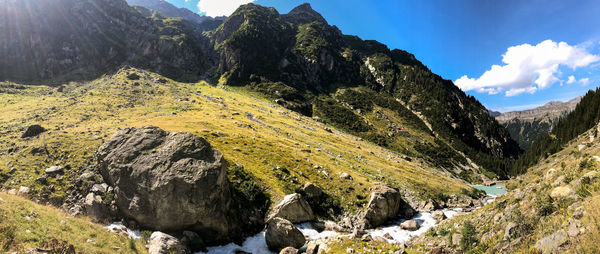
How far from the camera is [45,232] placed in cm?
1432

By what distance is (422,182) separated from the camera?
5288cm

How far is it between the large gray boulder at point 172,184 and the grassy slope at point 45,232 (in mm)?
3838

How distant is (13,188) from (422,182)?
67032 mm

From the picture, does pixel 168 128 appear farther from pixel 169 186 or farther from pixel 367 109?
pixel 367 109

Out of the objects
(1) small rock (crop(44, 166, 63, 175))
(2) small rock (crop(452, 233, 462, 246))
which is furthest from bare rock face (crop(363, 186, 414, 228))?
(1) small rock (crop(44, 166, 63, 175))

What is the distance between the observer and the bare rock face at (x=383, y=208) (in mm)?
32812

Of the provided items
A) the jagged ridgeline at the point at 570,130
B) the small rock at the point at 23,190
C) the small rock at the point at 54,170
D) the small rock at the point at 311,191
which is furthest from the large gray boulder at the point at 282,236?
the jagged ridgeline at the point at 570,130

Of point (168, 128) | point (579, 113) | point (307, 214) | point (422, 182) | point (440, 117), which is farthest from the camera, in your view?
point (440, 117)

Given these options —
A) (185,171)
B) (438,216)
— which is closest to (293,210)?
(185,171)

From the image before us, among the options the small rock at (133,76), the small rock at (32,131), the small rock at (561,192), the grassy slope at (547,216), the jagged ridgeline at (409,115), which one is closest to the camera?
the grassy slope at (547,216)

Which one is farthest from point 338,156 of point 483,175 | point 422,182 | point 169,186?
point 483,175

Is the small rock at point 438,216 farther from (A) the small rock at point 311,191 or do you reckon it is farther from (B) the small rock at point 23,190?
(B) the small rock at point 23,190

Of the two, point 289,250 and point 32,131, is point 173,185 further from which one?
point 32,131

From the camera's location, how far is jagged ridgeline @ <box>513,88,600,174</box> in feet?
297
